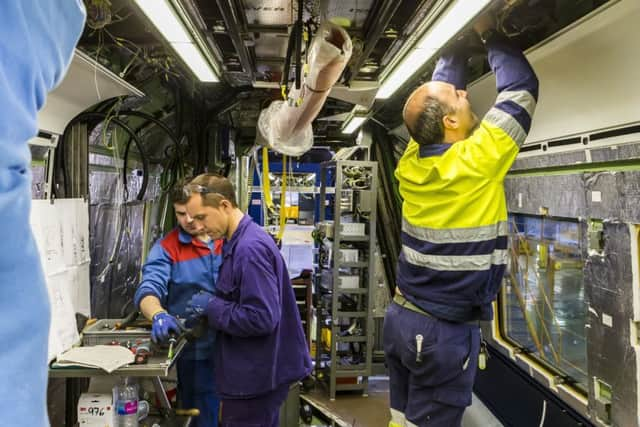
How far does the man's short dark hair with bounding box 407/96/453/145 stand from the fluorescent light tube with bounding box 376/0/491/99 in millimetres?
263

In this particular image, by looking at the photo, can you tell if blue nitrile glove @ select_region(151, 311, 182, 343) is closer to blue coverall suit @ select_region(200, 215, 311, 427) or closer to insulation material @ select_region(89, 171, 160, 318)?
blue coverall suit @ select_region(200, 215, 311, 427)

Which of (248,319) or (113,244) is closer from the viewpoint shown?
(248,319)

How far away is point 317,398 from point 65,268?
2810mm

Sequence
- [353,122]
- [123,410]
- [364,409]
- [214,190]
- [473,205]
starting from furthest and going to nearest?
1. [353,122]
2. [364,409]
3. [214,190]
4. [123,410]
5. [473,205]

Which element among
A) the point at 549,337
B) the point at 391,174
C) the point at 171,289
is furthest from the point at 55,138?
the point at 391,174

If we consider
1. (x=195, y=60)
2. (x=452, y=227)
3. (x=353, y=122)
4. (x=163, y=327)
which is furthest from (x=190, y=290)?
(x=353, y=122)

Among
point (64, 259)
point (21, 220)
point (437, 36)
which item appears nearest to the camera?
point (21, 220)

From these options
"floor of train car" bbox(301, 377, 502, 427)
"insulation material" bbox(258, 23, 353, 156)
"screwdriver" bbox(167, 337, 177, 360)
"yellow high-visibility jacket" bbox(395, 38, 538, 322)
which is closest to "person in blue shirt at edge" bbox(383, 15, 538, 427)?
"yellow high-visibility jacket" bbox(395, 38, 538, 322)

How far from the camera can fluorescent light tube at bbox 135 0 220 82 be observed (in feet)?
5.23

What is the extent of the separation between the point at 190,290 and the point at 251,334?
82cm

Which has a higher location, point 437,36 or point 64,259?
point 437,36

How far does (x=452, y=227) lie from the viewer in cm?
173

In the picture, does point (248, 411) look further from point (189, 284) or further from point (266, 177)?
point (266, 177)

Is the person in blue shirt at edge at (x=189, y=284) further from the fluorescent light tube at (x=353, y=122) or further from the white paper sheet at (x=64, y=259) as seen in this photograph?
the fluorescent light tube at (x=353, y=122)
